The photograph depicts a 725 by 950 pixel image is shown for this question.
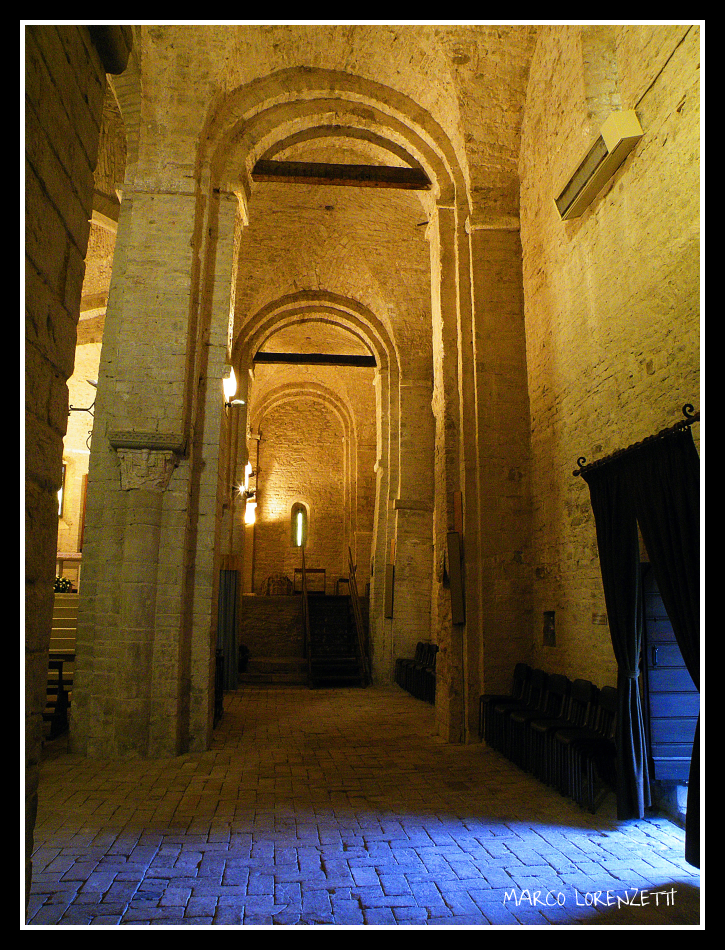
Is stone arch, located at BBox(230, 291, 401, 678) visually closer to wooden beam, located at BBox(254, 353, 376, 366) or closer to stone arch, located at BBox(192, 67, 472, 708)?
wooden beam, located at BBox(254, 353, 376, 366)

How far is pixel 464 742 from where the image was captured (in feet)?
24.8

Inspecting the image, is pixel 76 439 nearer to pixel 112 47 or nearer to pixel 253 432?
pixel 253 432

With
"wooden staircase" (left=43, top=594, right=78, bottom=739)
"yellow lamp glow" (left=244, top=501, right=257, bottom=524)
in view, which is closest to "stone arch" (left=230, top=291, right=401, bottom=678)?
"wooden staircase" (left=43, top=594, right=78, bottom=739)

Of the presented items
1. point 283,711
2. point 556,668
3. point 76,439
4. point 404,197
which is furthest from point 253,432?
point 556,668

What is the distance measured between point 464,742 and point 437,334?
5.41m

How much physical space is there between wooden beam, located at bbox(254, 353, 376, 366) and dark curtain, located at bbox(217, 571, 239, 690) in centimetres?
726

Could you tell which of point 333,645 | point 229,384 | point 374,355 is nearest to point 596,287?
point 229,384

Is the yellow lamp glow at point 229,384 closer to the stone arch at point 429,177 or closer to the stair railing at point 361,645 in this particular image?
the stone arch at point 429,177

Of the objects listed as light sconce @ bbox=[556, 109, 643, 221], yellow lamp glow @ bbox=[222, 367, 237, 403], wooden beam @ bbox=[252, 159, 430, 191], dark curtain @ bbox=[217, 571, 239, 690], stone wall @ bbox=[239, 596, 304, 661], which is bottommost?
stone wall @ bbox=[239, 596, 304, 661]

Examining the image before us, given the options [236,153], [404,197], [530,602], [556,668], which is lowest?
[556,668]

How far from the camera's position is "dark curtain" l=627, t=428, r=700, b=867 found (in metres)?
3.81

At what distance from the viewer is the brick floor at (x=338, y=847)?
3309 millimetres

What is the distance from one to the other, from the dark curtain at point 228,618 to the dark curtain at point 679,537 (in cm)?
795

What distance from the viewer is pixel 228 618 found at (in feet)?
36.4
